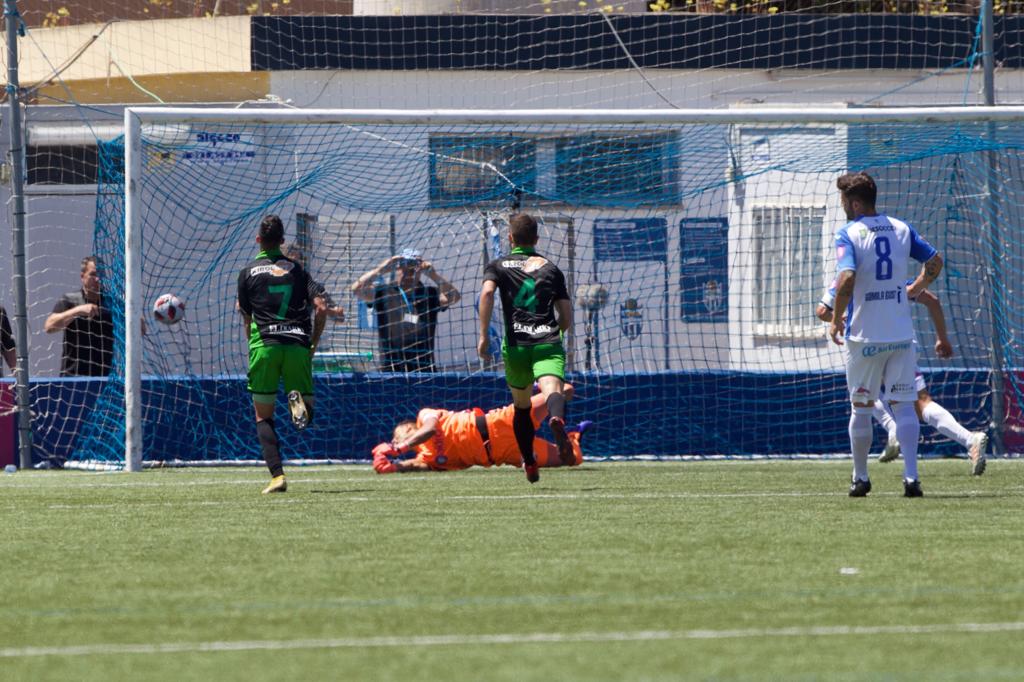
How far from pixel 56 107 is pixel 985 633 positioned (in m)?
15.1

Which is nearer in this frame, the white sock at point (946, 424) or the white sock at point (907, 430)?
the white sock at point (907, 430)

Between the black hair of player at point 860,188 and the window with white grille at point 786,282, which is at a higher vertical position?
the black hair of player at point 860,188

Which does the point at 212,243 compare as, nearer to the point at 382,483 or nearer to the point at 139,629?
the point at 382,483

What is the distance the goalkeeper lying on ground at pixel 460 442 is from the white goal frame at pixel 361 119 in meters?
2.30

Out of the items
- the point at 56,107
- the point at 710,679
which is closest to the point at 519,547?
the point at 710,679

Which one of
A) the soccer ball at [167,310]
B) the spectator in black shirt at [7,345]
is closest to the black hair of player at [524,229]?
the soccer ball at [167,310]

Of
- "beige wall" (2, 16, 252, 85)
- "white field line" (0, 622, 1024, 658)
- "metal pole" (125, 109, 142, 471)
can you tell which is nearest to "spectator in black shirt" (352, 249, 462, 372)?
"metal pole" (125, 109, 142, 471)

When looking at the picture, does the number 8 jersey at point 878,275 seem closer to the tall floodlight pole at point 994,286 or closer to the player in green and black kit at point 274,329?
the player in green and black kit at point 274,329

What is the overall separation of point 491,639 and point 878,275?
555 cm

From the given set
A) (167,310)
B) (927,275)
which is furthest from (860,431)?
(167,310)

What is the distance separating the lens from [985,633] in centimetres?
524

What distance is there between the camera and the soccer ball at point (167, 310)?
14844 mm

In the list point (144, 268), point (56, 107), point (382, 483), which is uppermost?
point (56, 107)

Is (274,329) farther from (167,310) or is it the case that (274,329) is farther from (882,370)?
(882,370)
